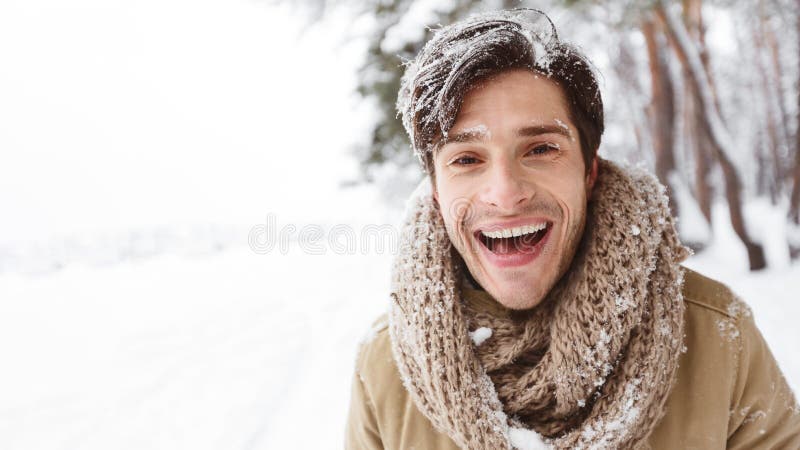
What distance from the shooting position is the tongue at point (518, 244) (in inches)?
55.3

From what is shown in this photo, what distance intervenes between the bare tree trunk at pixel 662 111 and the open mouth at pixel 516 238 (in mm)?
8069

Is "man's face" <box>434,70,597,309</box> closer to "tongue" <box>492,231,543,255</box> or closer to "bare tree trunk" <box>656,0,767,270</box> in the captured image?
"tongue" <box>492,231,543,255</box>

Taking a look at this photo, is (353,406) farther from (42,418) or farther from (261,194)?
(261,194)

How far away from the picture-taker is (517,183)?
134 centimetres

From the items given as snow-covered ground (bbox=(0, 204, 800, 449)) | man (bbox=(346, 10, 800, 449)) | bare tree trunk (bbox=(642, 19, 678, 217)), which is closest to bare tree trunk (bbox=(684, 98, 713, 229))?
bare tree trunk (bbox=(642, 19, 678, 217))

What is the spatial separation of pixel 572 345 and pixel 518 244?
0.33 meters

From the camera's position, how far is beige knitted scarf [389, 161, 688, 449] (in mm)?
1236

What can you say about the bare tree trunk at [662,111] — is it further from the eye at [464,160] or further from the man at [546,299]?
the eye at [464,160]

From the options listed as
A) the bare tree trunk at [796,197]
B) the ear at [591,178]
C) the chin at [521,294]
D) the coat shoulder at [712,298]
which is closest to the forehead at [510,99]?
the ear at [591,178]

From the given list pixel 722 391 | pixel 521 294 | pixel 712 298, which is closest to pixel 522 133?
pixel 521 294

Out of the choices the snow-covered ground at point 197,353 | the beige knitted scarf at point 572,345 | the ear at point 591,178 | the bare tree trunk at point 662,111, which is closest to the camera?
the beige knitted scarf at point 572,345

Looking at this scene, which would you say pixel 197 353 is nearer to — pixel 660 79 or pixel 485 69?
pixel 485 69

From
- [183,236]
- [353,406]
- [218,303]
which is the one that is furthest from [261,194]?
[353,406]

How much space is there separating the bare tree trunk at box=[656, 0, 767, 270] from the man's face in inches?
216
